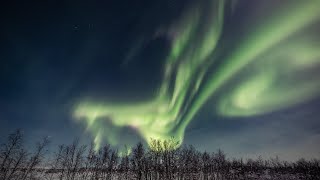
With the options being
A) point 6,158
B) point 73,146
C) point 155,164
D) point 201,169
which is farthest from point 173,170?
point 6,158

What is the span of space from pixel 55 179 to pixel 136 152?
46905 mm

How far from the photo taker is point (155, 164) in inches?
3622

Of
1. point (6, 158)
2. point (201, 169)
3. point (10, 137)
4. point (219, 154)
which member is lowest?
point (6, 158)

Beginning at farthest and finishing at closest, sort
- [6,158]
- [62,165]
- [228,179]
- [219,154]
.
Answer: [219,154]
[228,179]
[62,165]
[6,158]

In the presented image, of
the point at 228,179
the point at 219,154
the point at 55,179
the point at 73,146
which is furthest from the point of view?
the point at 219,154

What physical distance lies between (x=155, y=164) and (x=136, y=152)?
941 centimetres

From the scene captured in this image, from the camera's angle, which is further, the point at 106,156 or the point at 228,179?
the point at 228,179

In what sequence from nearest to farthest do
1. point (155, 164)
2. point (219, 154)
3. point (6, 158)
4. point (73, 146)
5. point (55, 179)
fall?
1. point (6, 158)
2. point (73, 146)
3. point (155, 164)
4. point (55, 179)
5. point (219, 154)

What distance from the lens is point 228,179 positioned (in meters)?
101

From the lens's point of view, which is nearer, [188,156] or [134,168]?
[134,168]

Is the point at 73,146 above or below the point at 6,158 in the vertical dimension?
above

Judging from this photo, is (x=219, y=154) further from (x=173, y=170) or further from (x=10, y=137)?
(x=10, y=137)

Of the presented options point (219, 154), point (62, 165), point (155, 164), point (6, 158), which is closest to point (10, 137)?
point (6, 158)

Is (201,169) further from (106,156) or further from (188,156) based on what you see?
(106,156)
